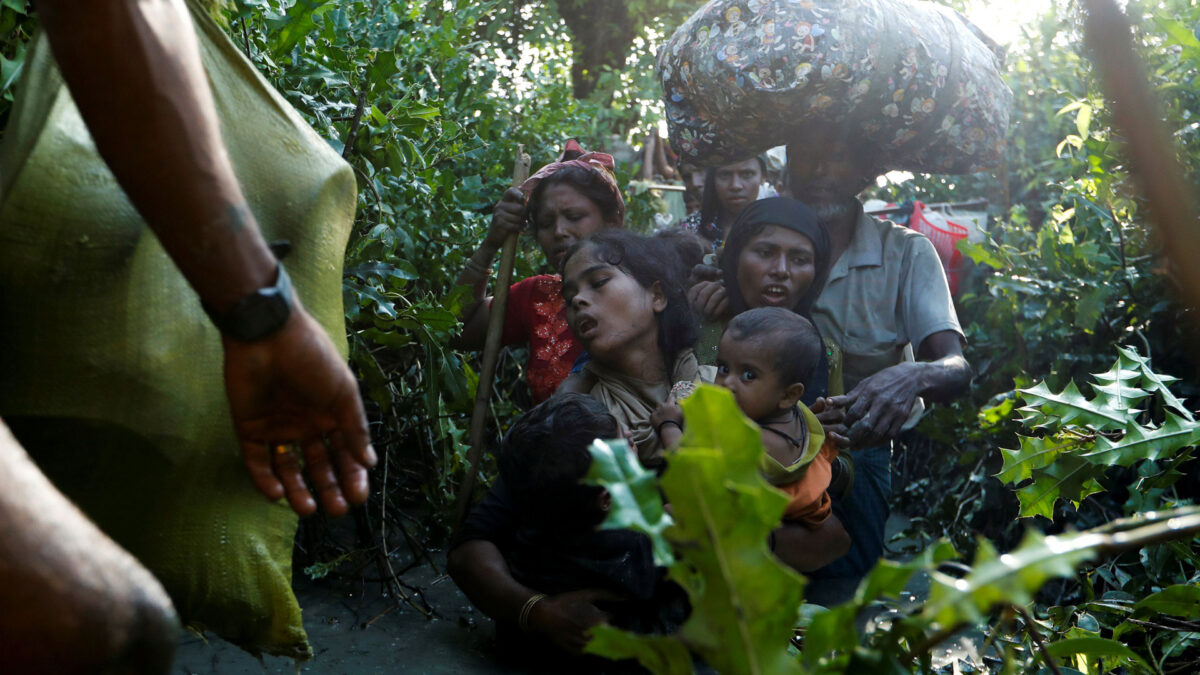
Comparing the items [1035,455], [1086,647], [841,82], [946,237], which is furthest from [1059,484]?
[946,237]

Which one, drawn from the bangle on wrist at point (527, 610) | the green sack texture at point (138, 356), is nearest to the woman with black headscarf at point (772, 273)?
the bangle on wrist at point (527, 610)

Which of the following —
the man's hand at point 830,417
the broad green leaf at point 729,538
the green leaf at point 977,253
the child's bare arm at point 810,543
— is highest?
the broad green leaf at point 729,538

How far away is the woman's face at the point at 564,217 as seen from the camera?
370cm

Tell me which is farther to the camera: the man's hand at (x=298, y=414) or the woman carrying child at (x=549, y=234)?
the woman carrying child at (x=549, y=234)

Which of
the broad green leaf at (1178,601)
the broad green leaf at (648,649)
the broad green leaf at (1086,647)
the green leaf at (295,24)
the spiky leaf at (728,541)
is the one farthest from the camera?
the green leaf at (295,24)

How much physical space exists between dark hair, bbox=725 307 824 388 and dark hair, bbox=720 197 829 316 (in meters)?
0.44

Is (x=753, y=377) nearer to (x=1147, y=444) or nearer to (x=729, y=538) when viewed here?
(x=1147, y=444)

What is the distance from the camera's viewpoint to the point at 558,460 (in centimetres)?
273

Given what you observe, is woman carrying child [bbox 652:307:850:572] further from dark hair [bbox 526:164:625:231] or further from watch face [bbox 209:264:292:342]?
watch face [bbox 209:264:292:342]

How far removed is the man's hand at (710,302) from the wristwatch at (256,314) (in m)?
2.13

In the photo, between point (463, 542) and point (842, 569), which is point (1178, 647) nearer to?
point (842, 569)

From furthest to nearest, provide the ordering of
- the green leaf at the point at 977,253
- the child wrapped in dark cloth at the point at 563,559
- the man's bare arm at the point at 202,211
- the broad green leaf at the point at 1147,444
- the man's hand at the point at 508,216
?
the green leaf at the point at 977,253
the man's hand at the point at 508,216
the child wrapped in dark cloth at the point at 563,559
the broad green leaf at the point at 1147,444
the man's bare arm at the point at 202,211

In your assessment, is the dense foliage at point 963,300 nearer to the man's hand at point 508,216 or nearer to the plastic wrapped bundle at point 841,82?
the man's hand at point 508,216

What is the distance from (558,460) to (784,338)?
715 millimetres
